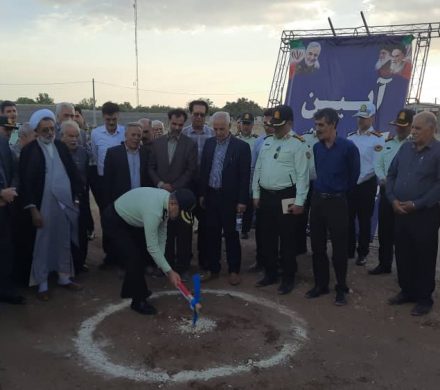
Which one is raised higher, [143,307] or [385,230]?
[385,230]

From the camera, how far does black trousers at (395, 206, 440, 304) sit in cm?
476

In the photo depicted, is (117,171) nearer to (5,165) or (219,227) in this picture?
(5,165)

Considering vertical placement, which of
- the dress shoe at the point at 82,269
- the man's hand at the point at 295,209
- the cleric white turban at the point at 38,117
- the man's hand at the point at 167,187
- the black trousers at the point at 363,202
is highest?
the cleric white turban at the point at 38,117

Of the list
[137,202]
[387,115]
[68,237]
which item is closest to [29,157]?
[68,237]

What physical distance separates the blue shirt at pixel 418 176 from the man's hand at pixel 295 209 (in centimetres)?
94

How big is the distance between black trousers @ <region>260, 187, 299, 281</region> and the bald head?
1353mm

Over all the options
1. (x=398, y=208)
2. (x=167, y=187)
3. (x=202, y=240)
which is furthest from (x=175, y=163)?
(x=398, y=208)

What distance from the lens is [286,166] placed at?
5.11m

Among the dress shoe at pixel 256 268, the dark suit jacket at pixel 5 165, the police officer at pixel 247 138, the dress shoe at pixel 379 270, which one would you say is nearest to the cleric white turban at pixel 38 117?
the dark suit jacket at pixel 5 165

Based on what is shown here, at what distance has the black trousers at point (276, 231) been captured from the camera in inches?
205

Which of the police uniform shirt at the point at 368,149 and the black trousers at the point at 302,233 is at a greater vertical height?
the police uniform shirt at the point at 368,149

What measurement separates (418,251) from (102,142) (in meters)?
3.96

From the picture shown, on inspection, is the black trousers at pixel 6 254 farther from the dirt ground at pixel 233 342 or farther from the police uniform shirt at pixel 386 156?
the police uniform shirt at pixel 386 156

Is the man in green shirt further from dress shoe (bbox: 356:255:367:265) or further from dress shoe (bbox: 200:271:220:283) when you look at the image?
dress shoe (bbox: 356:255:367:265)
